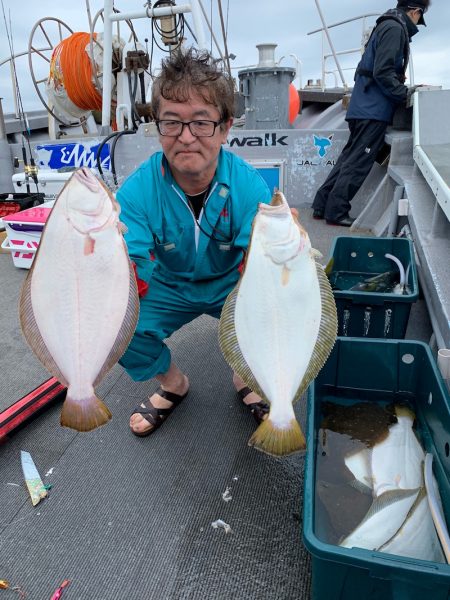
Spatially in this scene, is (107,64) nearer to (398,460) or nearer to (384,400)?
(384,400)

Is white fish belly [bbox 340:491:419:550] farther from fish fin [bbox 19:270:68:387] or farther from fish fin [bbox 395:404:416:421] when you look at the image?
fish fin [bbox 19:270:68:387]

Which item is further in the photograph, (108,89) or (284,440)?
(108,89)

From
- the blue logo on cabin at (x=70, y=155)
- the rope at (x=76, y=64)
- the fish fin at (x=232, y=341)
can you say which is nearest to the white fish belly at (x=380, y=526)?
the fish fin at (x=232, y=341)

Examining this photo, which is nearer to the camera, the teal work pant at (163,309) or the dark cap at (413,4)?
the teal work pant at (163,309)

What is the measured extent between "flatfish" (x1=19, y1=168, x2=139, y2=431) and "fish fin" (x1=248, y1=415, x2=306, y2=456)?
480mm

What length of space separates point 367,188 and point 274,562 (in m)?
4.92

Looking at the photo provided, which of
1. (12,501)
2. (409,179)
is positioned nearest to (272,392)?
(12,501)

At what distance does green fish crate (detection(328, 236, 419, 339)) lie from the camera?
2.25 metres

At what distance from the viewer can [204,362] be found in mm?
2840

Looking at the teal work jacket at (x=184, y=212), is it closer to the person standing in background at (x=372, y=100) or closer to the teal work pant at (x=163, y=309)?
the teal work pant at (x=163, y=309)

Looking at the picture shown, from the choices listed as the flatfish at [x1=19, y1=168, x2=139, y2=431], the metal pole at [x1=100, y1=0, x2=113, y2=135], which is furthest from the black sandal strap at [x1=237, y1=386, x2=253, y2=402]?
the metal pole at [x1=100, y1=0, x2=113, y2=135]

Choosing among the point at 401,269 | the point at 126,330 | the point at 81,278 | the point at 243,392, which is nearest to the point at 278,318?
the point at 126,330

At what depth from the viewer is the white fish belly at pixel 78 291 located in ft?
4.54

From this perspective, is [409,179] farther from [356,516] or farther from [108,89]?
[108,89]
